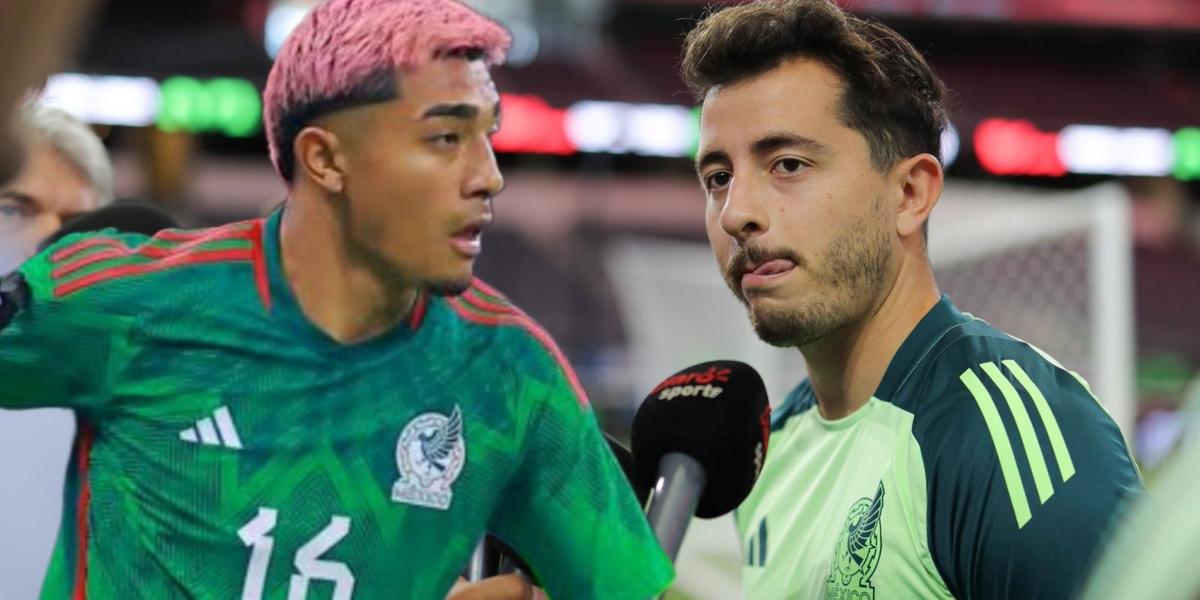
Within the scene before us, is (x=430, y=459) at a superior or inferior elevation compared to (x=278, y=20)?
inferior

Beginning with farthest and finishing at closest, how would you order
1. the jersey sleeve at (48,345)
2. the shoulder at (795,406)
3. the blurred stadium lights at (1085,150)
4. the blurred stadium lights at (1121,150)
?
1. the blurred stadium lights at (1121,150)
2. the blurred stadium lights at (1085,150)
3. the shoulder at (795,406)
4. the jersey sleeve at (48,345)

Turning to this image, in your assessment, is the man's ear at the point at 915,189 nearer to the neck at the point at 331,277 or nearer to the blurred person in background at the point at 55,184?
the neck at the point at 331,277

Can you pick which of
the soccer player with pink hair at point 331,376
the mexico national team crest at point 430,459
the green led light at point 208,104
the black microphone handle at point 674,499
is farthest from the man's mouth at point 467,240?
the green led light at point 208,104

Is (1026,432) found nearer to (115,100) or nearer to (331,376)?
(331,376)

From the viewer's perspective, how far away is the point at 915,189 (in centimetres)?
206

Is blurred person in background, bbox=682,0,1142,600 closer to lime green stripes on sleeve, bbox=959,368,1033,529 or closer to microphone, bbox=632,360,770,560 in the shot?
lime green stripes on sleeve, bbox=959,368,1033,529

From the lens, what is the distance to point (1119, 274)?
4.89 m

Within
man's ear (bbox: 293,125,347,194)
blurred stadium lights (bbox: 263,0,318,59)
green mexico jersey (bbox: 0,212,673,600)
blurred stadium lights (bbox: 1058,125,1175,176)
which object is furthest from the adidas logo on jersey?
blurred stadium lights (bbox: 1058,125,1175,176)

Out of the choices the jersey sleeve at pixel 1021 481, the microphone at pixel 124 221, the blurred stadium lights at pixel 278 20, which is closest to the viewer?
the jersey sleeve at pixel 1021 481

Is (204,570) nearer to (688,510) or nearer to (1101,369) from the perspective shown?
(688,510)

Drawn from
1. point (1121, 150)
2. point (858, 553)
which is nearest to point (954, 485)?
point (858, 553)

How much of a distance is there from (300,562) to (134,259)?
0.34 meters

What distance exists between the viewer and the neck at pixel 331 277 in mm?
1463

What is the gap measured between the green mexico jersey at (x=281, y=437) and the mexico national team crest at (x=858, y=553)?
36 centimetres
